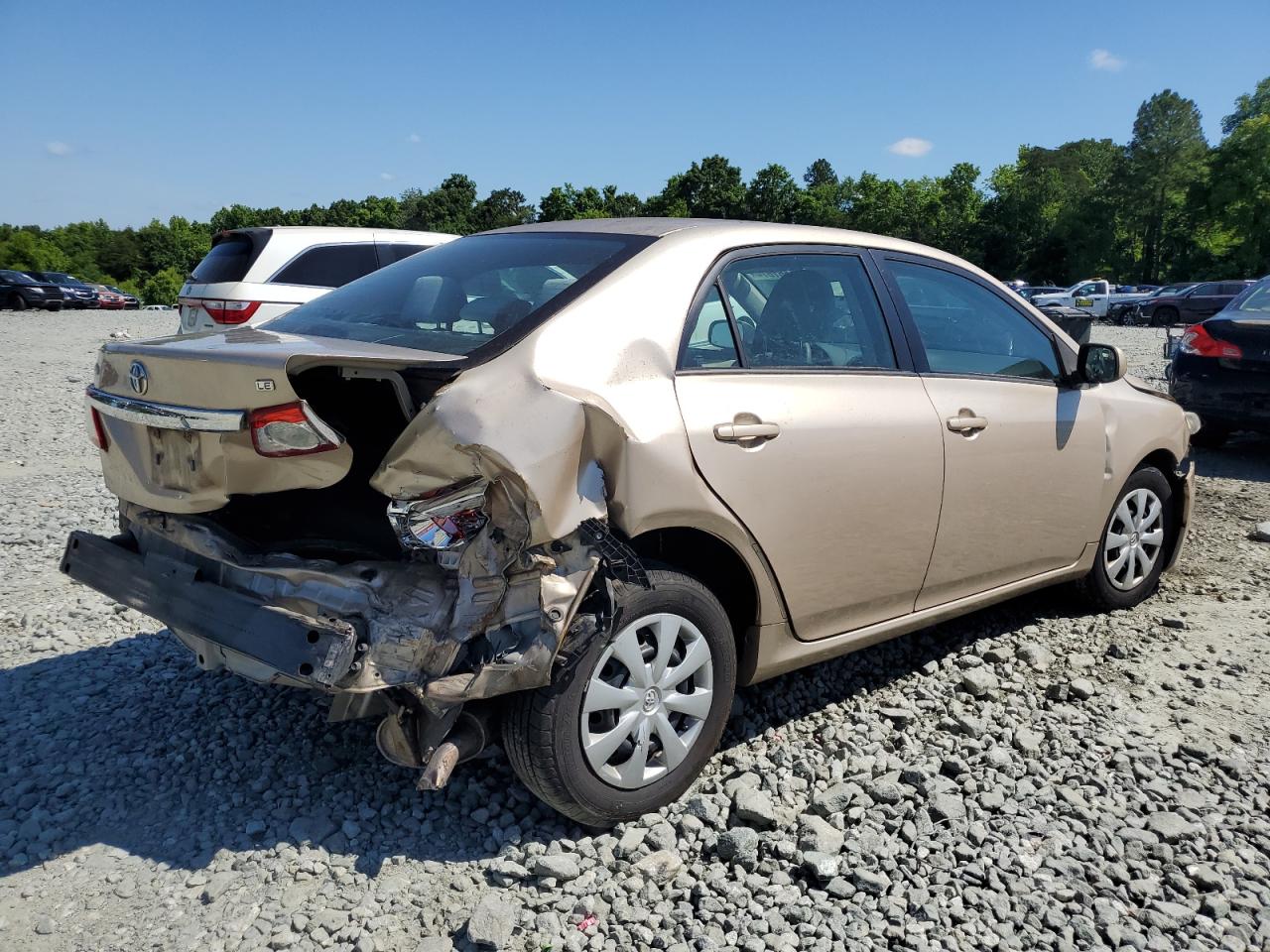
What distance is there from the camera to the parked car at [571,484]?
244 cm

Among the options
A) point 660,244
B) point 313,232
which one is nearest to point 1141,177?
point 313,232

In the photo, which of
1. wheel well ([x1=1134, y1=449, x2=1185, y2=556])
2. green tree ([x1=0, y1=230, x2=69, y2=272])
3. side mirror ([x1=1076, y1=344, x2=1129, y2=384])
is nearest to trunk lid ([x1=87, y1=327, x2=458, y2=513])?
side mirror ([x1=1076, y1=344, x2=1129, y2=384])

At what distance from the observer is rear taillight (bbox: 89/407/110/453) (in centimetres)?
294

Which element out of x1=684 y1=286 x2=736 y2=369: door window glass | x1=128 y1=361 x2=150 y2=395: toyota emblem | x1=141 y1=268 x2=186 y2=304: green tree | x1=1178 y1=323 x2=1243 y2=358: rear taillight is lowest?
x1=141 y1=268 x2=186 y2=304: green tree

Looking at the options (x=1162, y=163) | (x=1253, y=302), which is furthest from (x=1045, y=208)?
(x=1253, y=302)

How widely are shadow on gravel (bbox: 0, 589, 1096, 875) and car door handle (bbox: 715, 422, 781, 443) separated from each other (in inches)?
45.7

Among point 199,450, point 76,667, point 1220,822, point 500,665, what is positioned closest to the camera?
point 500,665

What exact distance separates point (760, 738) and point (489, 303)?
177cm

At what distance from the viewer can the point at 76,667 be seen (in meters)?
3.90

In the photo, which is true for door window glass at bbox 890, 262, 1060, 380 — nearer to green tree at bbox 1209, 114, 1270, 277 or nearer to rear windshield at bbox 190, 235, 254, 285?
rear windshield at bbox 190, 235, 254, 285

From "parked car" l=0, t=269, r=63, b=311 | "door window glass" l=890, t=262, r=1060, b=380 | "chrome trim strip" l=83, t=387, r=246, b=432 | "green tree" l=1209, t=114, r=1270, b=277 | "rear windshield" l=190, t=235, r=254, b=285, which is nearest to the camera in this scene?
"chrome trim strip" l=83, t=387, r=246, b=432

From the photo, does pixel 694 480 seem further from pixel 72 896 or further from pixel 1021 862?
pixel 72 896

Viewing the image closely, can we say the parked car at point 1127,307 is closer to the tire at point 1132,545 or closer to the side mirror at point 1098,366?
the tire at point 1132,545

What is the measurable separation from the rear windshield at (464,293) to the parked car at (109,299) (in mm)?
45599
